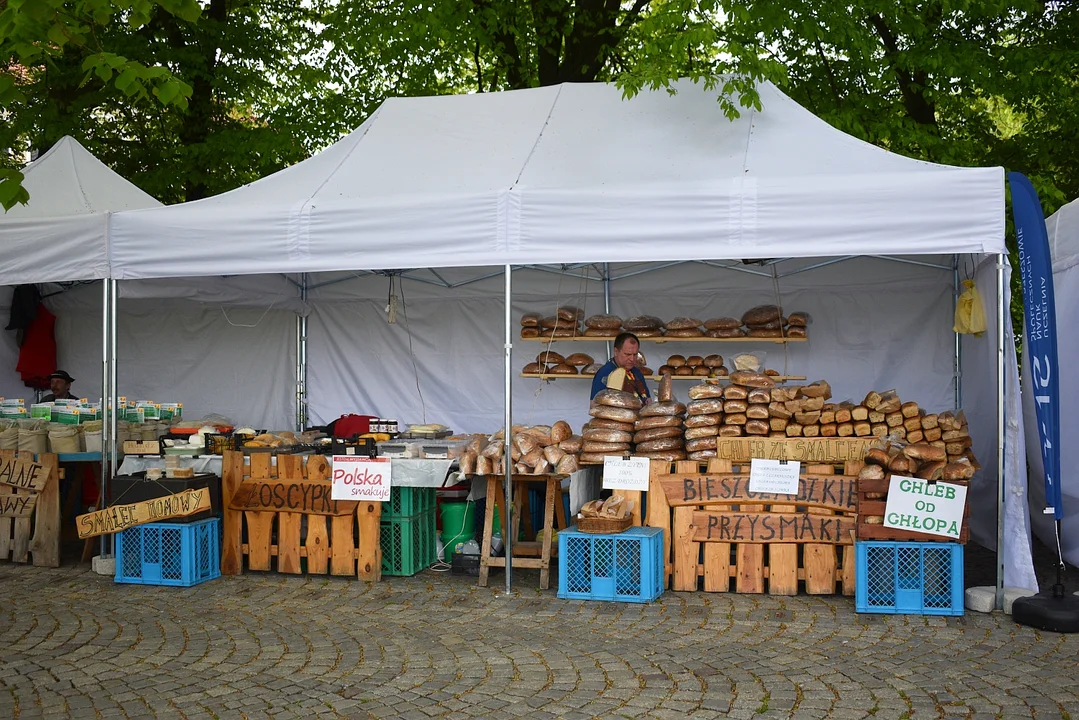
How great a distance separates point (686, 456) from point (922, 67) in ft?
17.1

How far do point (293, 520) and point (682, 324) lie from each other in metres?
3.78

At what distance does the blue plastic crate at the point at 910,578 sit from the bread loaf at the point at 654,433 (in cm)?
141

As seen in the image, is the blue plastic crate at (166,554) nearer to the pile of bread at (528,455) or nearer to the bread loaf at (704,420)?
the pile of bread at (528,455)

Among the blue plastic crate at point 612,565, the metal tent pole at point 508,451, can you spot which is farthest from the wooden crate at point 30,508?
the blue plastic crate at point 612,565

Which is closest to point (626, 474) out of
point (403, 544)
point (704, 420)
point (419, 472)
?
point (704, 420)

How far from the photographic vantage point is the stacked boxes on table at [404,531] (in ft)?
24.2

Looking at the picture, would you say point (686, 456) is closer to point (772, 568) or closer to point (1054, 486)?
point (772, 568)

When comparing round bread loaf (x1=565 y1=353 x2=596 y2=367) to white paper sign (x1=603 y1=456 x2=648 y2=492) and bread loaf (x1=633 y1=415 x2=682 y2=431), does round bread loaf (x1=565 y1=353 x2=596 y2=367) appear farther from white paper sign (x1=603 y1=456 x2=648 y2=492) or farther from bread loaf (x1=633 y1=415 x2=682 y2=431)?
white paper sign (x1=603 y1=456 x2=648 y2=492)

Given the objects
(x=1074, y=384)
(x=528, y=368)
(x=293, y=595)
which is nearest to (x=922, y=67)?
(x=1074, y=384)

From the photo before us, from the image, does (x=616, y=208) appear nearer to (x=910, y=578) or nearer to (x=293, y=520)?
(x=910, y=578)

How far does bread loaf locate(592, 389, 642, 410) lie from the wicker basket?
2.82 feet

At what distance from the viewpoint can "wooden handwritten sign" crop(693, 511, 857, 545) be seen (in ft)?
21.6

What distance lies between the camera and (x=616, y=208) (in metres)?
6.43

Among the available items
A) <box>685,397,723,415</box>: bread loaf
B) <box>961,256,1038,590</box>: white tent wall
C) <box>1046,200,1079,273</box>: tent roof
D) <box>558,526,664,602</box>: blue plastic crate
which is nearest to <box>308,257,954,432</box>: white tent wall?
<box>961,256,1038,590</box>: white tent wall
